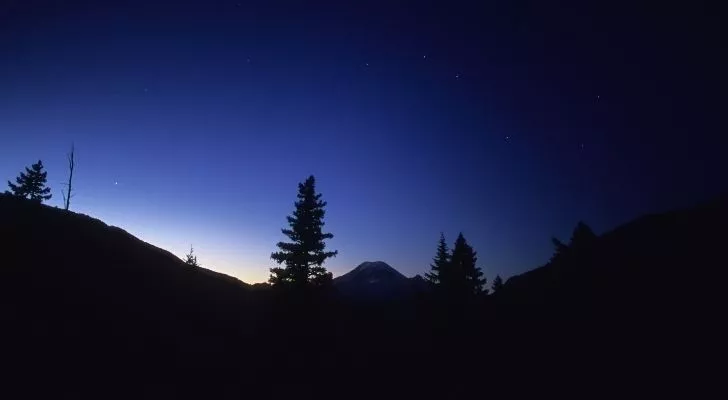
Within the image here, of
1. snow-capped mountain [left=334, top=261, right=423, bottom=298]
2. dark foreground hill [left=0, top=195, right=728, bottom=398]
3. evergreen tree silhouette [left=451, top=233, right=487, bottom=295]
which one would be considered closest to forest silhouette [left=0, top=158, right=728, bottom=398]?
dark foreground hill [left=0, top=195, right=728, bottom=398]

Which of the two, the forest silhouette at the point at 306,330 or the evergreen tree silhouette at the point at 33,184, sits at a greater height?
the evergreen tree silhouette at the point at 33,184

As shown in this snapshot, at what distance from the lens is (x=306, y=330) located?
66.0 feet

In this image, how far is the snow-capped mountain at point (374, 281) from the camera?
12656 centimetres

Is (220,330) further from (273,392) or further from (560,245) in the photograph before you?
(560,245)

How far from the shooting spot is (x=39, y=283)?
55.4 feet

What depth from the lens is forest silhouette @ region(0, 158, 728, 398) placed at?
10680mm

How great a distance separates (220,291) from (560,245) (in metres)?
38.0

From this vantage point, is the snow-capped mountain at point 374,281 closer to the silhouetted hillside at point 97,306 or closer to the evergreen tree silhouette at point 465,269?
the evergreen tree silhouette at point 465,269

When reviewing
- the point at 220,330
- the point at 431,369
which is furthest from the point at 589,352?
the point at 220,330

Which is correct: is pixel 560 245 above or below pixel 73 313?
above

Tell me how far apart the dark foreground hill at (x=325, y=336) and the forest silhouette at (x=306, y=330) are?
0.07m

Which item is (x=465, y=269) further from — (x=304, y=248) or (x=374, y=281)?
(x=374, y=281)

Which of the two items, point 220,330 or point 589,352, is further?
point 220,330

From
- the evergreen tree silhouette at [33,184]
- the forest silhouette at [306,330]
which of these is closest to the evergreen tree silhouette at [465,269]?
the forest silhouette at [306,330]
